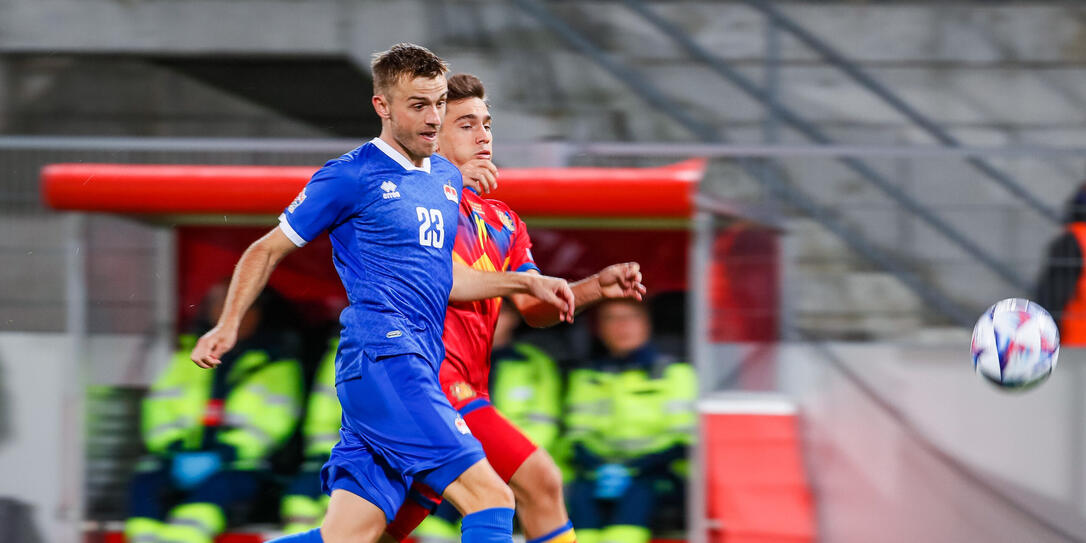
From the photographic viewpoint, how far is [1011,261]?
6625mm

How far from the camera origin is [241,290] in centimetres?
322

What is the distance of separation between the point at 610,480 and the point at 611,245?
3.76 feet

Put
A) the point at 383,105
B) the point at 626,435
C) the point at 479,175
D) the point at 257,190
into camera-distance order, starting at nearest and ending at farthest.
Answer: the point at 383,105 < the point at 479,175 < the point at 257,190 < the point at 626,435

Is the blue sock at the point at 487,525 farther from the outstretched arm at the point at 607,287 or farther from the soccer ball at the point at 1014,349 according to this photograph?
the soccer ball at the point at 1014,349

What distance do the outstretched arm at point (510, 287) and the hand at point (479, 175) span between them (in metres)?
0.41

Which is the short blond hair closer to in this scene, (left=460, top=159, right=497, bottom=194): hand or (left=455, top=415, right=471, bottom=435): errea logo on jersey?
(left=460, top=159, right=497, bottom=194): hand

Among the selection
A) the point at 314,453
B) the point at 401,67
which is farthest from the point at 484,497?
the point at 314,453

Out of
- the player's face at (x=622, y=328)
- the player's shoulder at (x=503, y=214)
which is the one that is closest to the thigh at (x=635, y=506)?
the player's face at (x=622, y=328)

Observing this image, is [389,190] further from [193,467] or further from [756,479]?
[756,479]

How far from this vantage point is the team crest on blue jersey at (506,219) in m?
3.88

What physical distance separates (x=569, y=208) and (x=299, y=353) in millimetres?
1464

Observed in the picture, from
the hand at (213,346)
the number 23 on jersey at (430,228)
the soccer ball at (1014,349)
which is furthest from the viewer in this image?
the soccer ball at (1014,349)

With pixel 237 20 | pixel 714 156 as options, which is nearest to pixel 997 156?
pixel 714 156

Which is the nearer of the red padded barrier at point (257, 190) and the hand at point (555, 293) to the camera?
the hand at point (555, 293)
